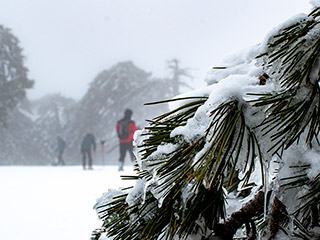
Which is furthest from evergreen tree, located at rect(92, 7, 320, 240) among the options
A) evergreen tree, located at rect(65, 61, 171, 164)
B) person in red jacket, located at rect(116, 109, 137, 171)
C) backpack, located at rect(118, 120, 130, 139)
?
evergreen tree, located at rect(65, 61, 171, 164)

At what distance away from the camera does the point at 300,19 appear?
0.68 meters

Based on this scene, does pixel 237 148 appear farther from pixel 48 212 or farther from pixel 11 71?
pixel 11 71

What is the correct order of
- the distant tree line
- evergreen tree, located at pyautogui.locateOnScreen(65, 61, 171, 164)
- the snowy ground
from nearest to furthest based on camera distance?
1. the snowy ground
2. the distant tree line
3. evergreen tree, located at pyautogui.locateOnScreen(65, 61, 171, 164)

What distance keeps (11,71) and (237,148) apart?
37544 mm

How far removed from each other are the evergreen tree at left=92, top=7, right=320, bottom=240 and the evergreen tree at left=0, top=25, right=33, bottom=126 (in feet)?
112

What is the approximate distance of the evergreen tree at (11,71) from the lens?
32062 mm

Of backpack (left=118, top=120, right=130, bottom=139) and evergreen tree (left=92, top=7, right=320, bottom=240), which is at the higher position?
evergreen tree (left=92, top=7, right=320, bottom=240)

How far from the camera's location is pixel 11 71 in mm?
34031

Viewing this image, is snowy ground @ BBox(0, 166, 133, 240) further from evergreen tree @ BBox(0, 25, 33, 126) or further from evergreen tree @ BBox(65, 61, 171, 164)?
evergreen tree @ BBox(65, 61, 171, 164)

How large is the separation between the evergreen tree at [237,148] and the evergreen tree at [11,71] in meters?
34.0

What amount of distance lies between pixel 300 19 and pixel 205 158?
1.21ft

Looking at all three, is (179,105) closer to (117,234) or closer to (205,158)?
(205,158)

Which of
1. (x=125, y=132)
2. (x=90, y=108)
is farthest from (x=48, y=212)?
(x=90, y=108)

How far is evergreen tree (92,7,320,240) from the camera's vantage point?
670mm
